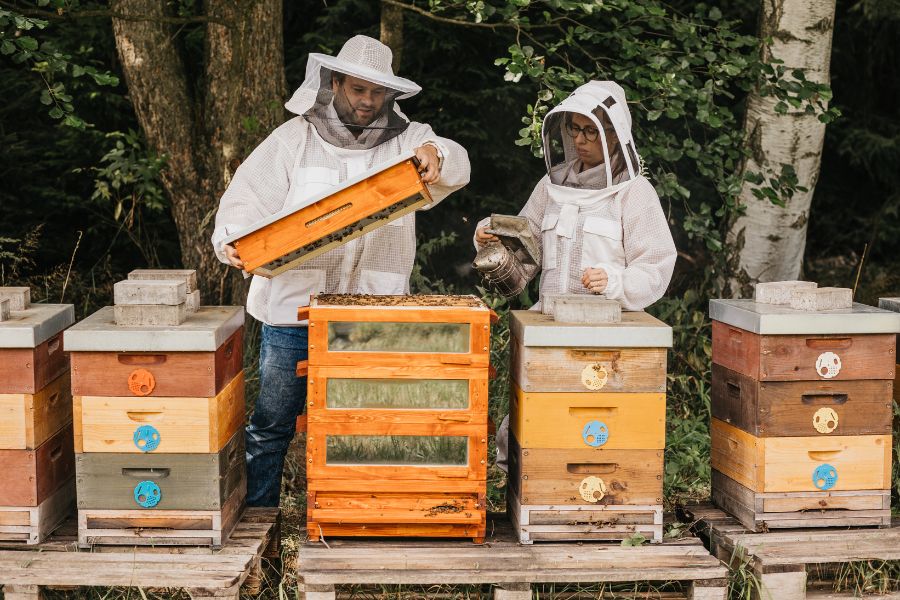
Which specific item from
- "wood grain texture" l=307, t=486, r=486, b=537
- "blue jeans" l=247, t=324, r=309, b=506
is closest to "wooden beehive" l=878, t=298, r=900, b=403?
"wood grain texture" l=307, t=486, r=486, b=537

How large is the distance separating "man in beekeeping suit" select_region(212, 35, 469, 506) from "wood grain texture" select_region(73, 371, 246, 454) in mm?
695

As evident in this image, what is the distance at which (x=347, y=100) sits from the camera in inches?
135

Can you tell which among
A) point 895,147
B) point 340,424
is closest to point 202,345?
point 340,424

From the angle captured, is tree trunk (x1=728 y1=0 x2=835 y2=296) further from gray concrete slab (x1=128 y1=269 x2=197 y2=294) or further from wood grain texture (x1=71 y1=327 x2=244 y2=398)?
wood grain texture (x1=71 y1=327 x2=244 y2=398)

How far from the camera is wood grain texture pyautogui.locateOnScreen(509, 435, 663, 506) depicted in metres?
2.91

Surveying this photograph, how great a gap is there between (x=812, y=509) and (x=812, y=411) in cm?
32

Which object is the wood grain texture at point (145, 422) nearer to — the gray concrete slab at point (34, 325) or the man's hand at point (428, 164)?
the gray concrete slab at point (34, 325)

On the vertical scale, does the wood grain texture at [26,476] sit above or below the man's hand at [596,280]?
below

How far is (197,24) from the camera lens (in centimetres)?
630

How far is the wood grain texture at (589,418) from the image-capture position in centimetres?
288

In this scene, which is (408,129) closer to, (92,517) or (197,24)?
(92,517)

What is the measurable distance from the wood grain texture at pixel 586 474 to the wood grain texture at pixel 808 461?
334mm

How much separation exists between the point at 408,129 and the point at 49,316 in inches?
55.5

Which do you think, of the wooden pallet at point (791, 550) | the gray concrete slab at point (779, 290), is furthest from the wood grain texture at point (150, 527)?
the gray concrete slab at point (779, 290)
